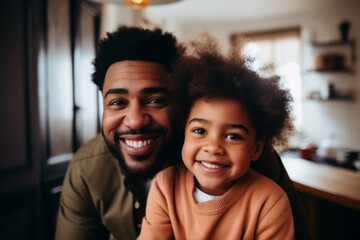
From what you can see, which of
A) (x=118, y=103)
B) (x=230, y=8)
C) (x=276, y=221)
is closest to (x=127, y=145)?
(x=118, y=103)

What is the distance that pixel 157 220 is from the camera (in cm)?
88

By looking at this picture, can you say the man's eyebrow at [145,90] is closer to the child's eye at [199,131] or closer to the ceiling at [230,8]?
the child's eye at [199,131]

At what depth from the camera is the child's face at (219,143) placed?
0.78 metres

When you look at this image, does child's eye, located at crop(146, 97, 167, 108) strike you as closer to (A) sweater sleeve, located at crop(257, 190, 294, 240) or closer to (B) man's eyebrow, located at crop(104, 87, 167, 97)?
(B) man's eyebrow, located at crop(104, 87, 167, 97)

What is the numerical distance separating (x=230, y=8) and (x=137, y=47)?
419 centimetres

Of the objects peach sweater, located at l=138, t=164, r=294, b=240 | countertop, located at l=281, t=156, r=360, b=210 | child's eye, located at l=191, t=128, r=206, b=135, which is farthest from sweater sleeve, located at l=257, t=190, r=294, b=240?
countertop, located at l=281, t=156, r=360, b=210

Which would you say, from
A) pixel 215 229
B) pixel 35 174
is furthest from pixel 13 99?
pixel 215 229

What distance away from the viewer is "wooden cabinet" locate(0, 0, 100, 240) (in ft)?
5.84

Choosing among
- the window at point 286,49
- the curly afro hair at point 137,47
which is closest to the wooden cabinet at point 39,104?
the curly afro hair at point 137,47

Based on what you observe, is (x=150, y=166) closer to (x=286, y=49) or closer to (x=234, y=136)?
(x=234, y=136)

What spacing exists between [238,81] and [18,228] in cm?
181

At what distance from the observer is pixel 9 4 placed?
1.77 meters

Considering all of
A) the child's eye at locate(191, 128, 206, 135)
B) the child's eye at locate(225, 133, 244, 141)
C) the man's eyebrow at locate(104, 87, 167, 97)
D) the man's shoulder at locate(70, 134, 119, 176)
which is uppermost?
the man's eyebrow at locate(104, 87, 167, 97)

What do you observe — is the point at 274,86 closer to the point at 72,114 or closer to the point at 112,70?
the point at 112,70
